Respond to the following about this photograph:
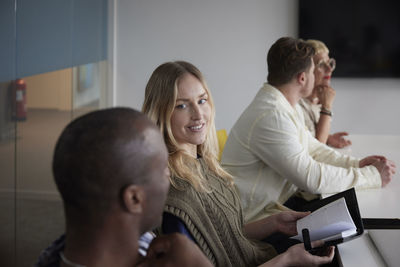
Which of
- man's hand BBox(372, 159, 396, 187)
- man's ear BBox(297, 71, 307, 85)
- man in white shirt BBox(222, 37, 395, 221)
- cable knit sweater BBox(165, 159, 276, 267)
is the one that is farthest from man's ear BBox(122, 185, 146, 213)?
man's ear BBox(297, 71, 307, 85)

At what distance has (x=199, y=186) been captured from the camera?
4.99 feet

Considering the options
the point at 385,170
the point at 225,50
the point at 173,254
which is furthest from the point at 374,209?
the point at 225,50

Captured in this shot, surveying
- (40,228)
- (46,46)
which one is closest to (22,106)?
(46,46)

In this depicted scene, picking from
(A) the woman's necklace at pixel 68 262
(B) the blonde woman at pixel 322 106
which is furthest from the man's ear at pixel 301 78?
(A) the woman's necklace at pixel 68 262

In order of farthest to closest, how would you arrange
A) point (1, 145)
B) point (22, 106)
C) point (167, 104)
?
point (22, 106), point (1, 145), point (167, 104)

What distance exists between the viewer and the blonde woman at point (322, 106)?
3279mm

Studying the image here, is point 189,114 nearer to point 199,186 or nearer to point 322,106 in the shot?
point 199,186

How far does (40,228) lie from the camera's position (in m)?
3.04

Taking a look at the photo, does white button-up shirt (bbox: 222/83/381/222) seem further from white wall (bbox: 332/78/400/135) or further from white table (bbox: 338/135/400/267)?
white wall (bbox: 332/78/400/135)

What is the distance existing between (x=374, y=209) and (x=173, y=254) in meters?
1.19

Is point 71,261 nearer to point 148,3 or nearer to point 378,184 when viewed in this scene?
point 378,184

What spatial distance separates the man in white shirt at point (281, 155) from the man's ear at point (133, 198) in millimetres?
1440

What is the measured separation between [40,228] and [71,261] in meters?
2.33

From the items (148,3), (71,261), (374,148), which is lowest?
(374,148)
